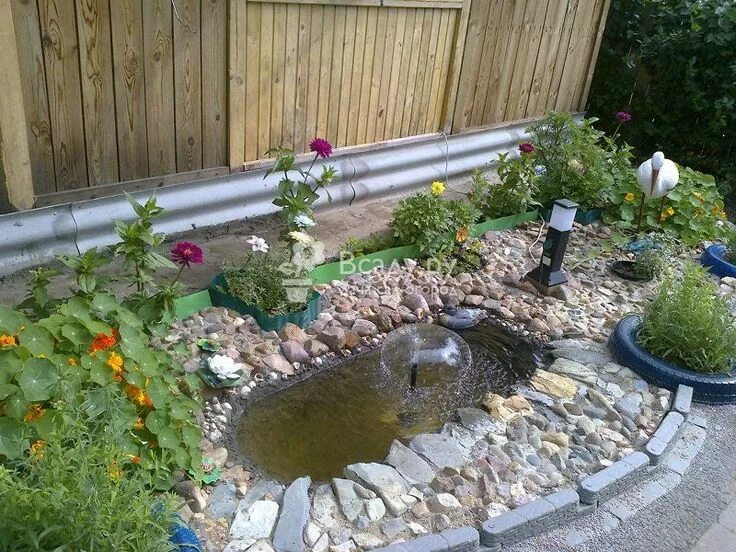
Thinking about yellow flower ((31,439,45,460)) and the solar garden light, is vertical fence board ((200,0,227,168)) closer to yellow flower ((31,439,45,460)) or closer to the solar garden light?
the solar garden light

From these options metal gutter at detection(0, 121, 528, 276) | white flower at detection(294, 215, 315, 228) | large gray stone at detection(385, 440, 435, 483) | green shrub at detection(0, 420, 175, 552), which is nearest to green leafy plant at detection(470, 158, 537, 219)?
metal gutter at detection(0, 121, 528, 276)

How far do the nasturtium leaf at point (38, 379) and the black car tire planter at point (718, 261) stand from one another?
14.1 ft

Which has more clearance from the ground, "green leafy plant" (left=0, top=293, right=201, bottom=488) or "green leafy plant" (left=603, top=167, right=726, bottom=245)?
"green leafy plant" (left=0, top=293, right=201, bottom=488)

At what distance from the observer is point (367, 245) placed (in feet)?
15.4

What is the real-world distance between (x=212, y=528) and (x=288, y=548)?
0.96 ft

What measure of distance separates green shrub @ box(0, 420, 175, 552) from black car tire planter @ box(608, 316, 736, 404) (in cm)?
270

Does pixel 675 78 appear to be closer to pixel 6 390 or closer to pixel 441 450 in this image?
pixel 441 450

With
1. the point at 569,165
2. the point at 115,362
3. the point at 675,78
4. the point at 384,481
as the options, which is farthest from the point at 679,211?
the point at 115,362

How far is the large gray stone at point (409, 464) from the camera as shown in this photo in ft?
9.50

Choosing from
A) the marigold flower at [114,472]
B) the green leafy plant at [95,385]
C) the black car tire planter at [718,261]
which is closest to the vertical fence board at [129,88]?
the green leafy plant at [95,385]

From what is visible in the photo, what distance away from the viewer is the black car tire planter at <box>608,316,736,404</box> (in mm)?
3605

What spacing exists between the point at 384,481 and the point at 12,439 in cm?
A: 139

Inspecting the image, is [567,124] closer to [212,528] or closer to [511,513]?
[511,513]

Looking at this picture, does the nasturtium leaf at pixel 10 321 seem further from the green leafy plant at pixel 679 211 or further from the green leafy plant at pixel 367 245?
the green leafy plant at pixel 679 211
